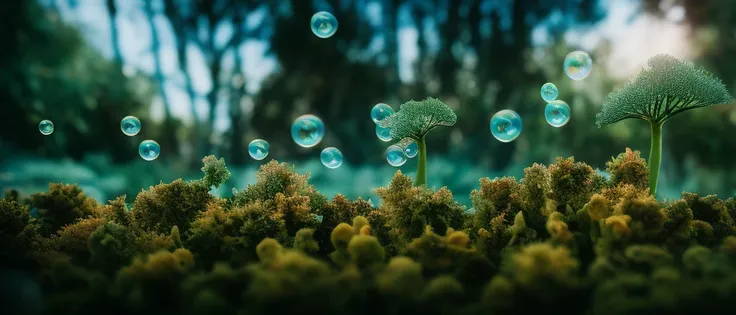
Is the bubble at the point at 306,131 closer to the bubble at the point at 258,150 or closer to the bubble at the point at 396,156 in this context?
the bubble at the point at 258,150

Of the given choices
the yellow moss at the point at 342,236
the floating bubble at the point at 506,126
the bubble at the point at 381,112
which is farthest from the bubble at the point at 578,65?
the yellow moss at the point at 342,236

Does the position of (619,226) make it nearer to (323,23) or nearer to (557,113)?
(557,113)

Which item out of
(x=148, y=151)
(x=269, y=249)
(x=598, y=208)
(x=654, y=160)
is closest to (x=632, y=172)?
(x=654, y=160)

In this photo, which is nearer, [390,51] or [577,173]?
[577,173]

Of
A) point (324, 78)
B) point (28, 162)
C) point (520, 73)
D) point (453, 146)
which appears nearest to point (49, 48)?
point (28, 162)

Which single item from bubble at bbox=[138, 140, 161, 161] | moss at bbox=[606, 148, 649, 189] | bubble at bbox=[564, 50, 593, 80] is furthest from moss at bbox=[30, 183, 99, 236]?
bubble at bbox=[564, 50, 593, 80]

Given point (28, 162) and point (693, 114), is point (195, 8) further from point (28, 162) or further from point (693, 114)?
point (693, 114)
